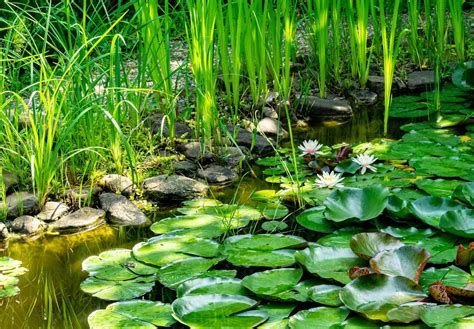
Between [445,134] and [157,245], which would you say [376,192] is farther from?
[445,134]

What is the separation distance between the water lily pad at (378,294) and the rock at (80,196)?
1.43 meters

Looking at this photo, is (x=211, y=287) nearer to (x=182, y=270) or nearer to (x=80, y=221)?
(x=182, y=270)

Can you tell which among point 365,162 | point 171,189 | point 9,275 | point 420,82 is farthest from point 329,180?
point 420,82

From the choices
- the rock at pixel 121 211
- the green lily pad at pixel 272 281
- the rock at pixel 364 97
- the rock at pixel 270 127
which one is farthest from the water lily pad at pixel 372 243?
the rock at pixel 364 97

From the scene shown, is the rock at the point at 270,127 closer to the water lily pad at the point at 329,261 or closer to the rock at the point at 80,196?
the rock at the point at 80,196

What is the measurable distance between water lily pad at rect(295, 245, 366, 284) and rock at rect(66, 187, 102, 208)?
45.4 inches

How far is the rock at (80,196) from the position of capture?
3102mm

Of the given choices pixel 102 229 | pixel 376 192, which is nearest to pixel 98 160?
pixel 102 229

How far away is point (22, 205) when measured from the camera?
2969 mm

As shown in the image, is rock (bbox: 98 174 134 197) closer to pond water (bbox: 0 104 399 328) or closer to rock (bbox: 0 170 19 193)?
pond water (bbox: 0 104 399 328)

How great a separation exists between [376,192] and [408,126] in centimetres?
135

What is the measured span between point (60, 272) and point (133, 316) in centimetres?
57

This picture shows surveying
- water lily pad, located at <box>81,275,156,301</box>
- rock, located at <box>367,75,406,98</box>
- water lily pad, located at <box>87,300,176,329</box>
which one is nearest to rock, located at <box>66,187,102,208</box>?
water lily pad, located at <box>81,275,156,301</box>

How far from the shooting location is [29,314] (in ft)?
7.57
